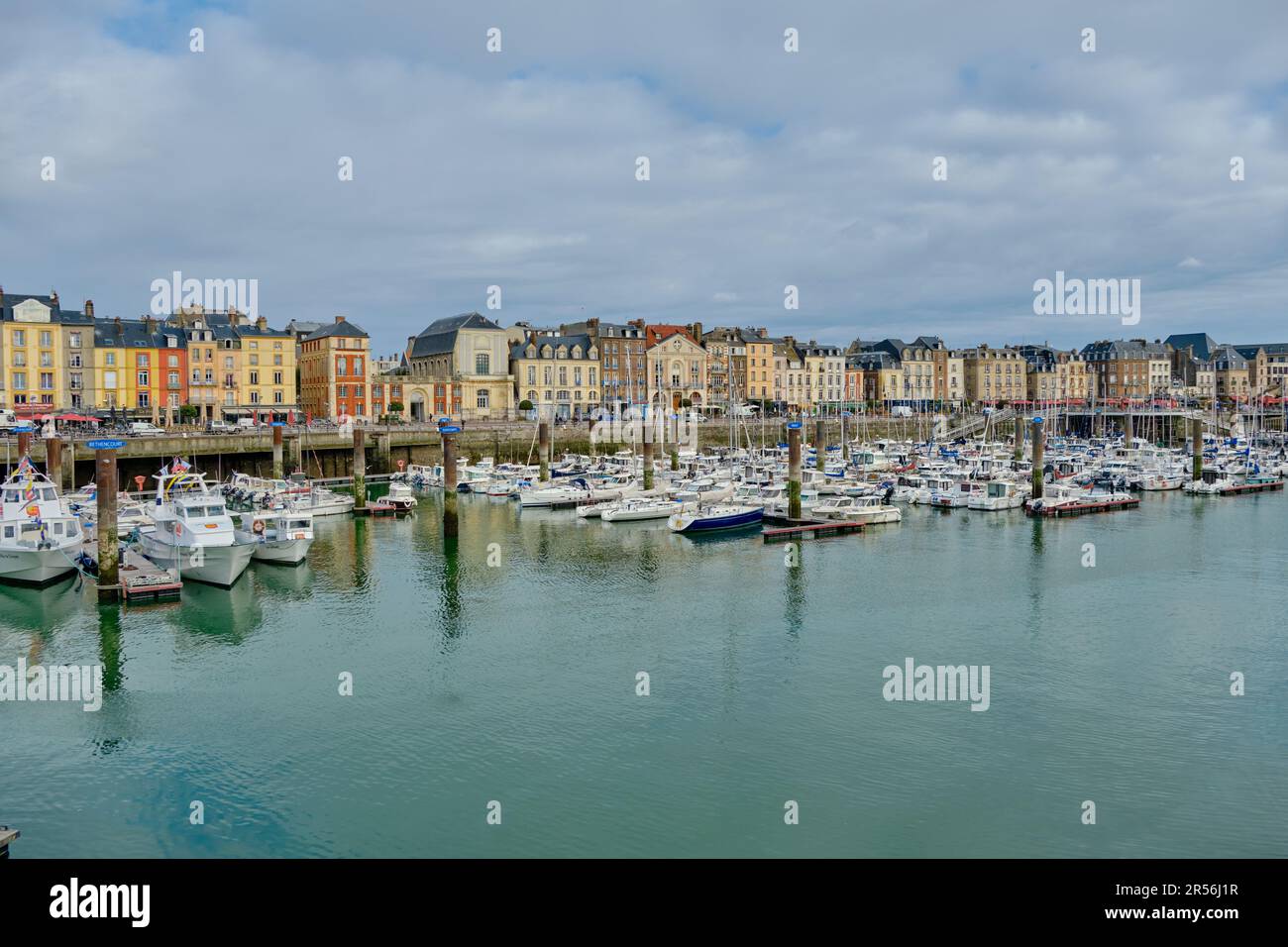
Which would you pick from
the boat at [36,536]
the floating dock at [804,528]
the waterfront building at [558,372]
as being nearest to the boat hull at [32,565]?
the boat at [36,536]

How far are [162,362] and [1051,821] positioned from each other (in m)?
85.1

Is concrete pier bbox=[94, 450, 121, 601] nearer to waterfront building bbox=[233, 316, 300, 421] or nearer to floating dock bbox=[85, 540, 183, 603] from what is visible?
floating dock bbox=[85, 540, 183, 603]

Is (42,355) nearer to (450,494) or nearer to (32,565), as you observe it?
(450,494)

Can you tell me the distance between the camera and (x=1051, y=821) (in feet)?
59.1

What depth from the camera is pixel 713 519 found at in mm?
50156

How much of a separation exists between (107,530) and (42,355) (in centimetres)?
5738

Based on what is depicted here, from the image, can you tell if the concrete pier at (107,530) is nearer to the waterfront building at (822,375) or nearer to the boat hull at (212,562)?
the boat hull at (212,562)

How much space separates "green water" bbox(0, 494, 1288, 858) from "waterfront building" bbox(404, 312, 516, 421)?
62355mm

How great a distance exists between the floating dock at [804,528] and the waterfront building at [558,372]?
180ft

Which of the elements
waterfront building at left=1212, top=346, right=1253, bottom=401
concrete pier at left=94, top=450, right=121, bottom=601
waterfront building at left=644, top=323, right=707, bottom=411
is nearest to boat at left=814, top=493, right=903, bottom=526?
concrete pier at left=94, top=450, right=121, bottom=601

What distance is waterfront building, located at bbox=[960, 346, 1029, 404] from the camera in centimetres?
14250

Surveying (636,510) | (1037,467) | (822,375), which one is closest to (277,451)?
(636,510)
